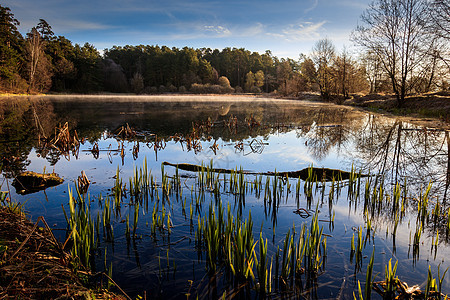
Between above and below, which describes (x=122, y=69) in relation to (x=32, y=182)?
above

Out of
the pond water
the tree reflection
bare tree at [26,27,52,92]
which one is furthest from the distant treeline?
the pond water

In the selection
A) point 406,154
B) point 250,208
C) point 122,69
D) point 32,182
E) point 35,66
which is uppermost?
point 122,69

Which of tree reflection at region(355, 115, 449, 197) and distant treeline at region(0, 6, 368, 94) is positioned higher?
distant treeline at region(0, 6, 368, 94)

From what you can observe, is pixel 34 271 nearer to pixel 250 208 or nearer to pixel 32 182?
pixel 250 208

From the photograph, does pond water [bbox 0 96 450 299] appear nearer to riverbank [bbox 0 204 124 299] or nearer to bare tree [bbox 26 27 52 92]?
riverbank [bbox 0 204 124 299]

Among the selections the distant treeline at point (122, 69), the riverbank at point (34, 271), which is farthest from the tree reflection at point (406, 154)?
the distant treeline at point (122, 69)

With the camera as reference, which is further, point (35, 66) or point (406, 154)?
point (35, 66)

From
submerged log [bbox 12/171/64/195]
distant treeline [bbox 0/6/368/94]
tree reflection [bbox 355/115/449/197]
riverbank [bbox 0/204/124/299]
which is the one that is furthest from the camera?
distant treeline [bbox 0/6/368/94]

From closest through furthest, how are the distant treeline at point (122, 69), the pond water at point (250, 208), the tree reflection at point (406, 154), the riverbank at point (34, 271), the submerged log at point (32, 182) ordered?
the riverbank at point (34, 271) → the pond water at point (250, 208) → the submerged log at point (32, 182) → the tree reflection at point (406, 154) → the distant treeline at point (122, 69)

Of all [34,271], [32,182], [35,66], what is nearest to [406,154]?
[34,271]

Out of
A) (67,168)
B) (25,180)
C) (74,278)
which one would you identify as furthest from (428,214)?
(67,168)

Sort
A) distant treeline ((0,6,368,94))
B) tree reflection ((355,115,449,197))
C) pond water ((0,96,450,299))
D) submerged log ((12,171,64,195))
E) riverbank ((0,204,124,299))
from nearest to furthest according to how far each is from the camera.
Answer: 1. riverbank ((0,204,124,299))
2. pond water ((0,96,450,299))
3. submerged log ((12,171,64,195))
4. tree reflection ((355,115,449,197))
5. distant treeline ((0,6,368,94))

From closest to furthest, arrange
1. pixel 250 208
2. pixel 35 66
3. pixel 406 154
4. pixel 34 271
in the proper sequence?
pixel 34 271 → pixel 250 208 → pixel 406 154 → pixel 35 66

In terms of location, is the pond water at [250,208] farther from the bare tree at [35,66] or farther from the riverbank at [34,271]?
the bare tree at [35,66]
